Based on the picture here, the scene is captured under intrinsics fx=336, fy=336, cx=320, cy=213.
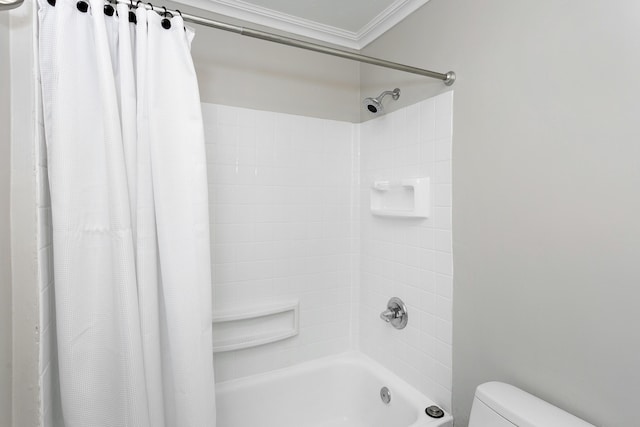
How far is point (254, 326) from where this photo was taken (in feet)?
5.92

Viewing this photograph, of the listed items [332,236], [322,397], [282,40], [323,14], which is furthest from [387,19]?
[322,397]

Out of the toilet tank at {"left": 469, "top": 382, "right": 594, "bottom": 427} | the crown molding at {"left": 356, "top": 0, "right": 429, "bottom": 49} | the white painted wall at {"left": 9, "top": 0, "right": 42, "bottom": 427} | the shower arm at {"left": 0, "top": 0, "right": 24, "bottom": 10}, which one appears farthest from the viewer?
the crown molding at {"left": 356, "top": 0, "right": 429, "bottom": 49}

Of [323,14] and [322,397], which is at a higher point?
[323,14]

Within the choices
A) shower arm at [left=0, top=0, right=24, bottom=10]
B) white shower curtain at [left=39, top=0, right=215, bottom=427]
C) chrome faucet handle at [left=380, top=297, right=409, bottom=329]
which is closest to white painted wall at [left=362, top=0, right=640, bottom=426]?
chrome faucet handle at [left=380, top=297, right=409, bottom=329]

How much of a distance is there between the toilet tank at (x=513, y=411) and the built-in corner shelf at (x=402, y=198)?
28.9 inches

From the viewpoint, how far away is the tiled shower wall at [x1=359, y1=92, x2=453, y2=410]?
148cm

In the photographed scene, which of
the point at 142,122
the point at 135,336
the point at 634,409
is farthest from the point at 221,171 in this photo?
the point at 634,409

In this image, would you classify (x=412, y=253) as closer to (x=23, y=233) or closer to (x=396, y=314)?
(x=396, y=314)

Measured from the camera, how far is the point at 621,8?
3.04 ft

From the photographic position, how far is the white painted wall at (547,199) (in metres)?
0.93

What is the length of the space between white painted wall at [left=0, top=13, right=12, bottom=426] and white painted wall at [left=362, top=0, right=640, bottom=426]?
147 cm

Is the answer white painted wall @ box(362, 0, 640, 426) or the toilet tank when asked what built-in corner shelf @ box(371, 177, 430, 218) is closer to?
white painted wall @ box(362, 0, 640, 426)

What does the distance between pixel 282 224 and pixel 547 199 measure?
4.04 feet

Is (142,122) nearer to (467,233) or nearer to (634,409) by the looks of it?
(467,233)
